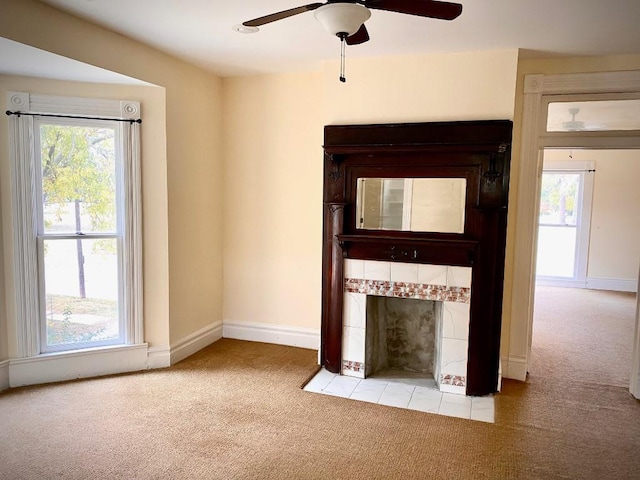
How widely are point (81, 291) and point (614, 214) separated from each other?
783cm

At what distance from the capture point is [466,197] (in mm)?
3350

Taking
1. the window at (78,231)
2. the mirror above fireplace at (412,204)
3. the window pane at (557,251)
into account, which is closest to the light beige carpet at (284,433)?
the window at (78,231)

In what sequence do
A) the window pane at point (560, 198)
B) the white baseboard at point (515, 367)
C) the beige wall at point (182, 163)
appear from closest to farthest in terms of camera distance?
the beige wall at point (182, 163)
the white baseboard at point (515, 367)
the window pane at point (560, 198)

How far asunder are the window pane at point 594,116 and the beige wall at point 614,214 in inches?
175

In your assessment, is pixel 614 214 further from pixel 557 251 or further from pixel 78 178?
pixel 78 178

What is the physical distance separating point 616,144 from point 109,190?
3.95 m

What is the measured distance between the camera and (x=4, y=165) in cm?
323

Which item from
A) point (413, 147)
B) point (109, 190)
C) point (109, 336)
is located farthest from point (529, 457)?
point (109, 190)

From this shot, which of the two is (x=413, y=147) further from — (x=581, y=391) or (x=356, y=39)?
(x=581, y=391)

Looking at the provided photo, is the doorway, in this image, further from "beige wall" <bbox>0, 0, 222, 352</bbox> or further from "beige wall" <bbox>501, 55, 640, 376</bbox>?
"beige wall" <bbox>0, 0, 222, 352</bbox>

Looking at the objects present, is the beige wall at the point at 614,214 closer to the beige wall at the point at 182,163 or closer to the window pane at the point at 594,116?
the window pane at the point at 594,116

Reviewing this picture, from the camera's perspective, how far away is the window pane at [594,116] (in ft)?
11.4

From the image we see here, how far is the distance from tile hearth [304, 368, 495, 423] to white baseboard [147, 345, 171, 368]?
1.24 metres

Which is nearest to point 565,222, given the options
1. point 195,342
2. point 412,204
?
point 412,204
